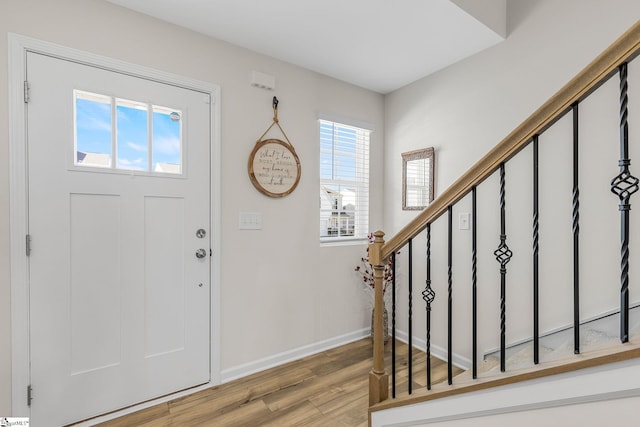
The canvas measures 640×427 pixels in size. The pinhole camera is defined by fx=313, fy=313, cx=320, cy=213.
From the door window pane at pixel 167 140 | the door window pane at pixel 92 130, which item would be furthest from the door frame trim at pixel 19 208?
the door window pane at pixel 167 140

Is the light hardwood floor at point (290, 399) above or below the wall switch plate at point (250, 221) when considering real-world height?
below

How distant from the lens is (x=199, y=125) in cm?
214

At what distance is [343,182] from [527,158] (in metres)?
1.46

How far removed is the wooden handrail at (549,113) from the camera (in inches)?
32.2

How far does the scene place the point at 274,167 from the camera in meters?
2.46

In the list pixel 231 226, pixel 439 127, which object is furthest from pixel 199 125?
pixel 439 127

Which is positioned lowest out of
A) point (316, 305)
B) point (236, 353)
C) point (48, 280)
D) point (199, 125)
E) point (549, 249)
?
point (236, 353)

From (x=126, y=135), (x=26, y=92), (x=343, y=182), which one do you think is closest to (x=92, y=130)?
(x=126, y=135)

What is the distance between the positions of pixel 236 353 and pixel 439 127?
2.43m

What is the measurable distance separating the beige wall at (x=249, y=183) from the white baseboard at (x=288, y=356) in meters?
0.04

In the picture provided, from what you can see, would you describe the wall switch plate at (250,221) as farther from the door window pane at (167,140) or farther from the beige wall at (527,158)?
the beige wall at (527,158)

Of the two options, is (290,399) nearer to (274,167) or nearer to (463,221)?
(274,167)

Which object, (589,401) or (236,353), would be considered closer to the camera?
(589,401)

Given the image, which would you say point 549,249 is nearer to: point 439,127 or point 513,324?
point 513,324
